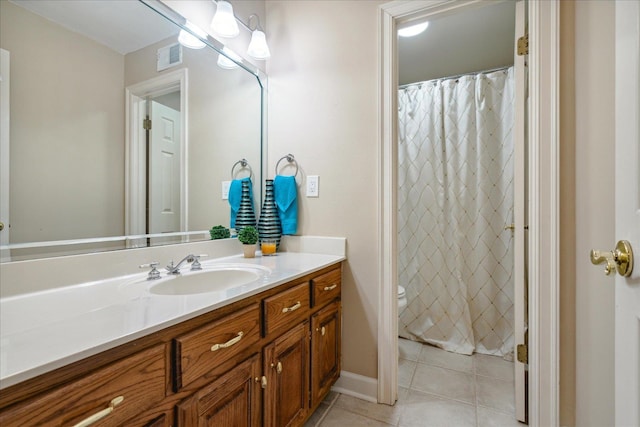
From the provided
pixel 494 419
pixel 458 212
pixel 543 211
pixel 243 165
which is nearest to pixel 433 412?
pixel 494 419

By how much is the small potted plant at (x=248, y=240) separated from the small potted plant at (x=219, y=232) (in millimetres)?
102

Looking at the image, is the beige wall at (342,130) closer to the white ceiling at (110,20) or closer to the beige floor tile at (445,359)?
the beige floor tile at (445,359)

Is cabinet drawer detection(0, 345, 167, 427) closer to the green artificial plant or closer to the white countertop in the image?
the white countertop

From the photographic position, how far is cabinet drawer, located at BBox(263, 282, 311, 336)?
3.35ft

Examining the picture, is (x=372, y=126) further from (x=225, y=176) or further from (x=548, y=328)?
(x=548, y=328)

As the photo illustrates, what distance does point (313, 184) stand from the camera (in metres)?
1.74

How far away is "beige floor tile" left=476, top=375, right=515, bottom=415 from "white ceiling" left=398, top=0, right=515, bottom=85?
86.6 inches

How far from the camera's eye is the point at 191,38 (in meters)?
1.42

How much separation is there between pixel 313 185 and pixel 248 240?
1.62 feet

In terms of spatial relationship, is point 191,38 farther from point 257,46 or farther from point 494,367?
point 494,367

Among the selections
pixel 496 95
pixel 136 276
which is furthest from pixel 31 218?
pixel 496 95

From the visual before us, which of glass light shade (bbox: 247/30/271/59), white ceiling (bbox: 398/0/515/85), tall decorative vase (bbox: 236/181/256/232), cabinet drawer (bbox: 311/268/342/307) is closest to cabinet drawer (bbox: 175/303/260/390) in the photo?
cabinet drawer (bbox: 311/268/342/307)

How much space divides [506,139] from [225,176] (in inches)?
75.0

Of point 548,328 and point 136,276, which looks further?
point 548,328
